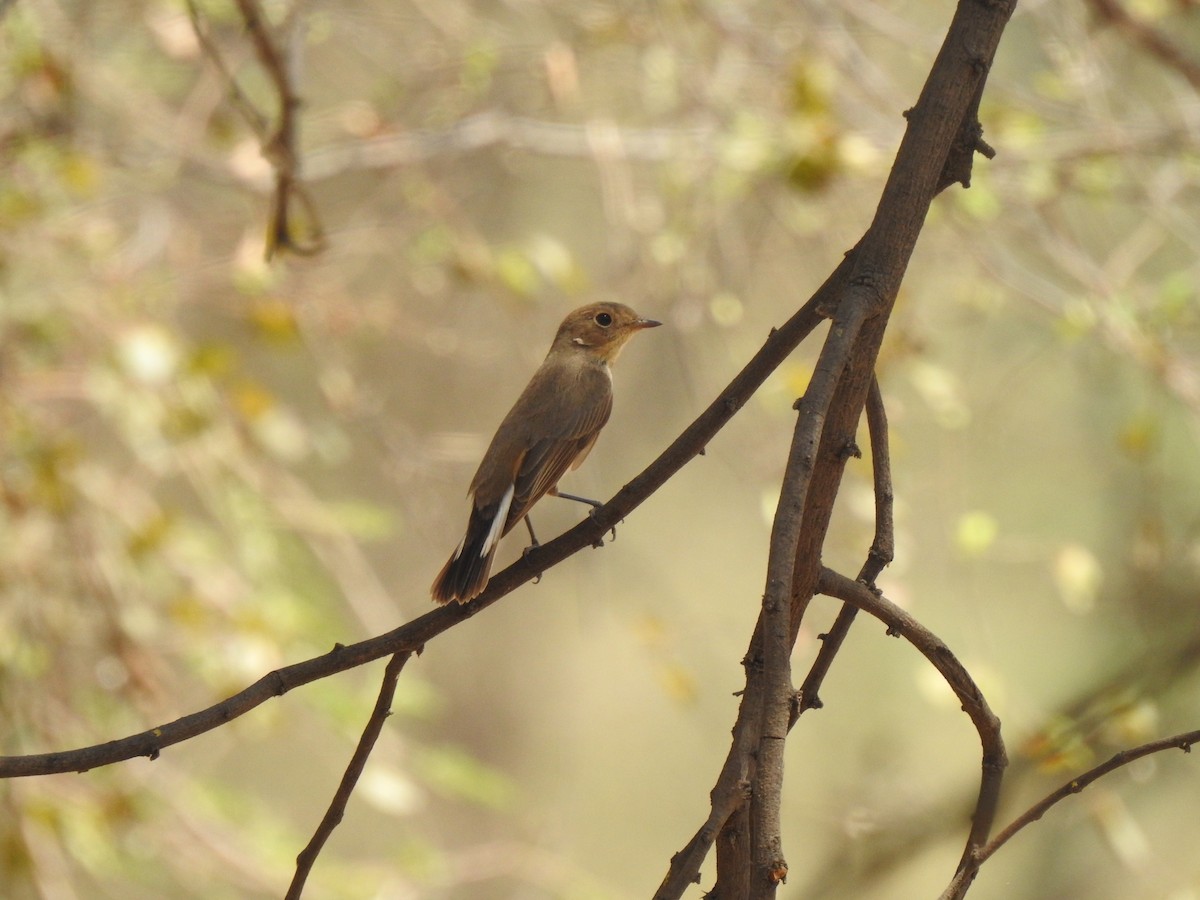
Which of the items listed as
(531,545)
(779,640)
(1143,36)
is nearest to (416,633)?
(779,640)

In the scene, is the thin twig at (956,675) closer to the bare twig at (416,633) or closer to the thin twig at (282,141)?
the bare twig at (416,633)

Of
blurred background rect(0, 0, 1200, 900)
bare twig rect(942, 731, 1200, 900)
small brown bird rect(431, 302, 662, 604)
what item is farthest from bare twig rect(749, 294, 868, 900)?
blurred background rect(0, 0, 1200, 900)

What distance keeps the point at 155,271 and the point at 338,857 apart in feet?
10.8

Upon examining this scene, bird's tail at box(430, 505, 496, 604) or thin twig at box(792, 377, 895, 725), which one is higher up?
bird's tail at box(430, 505, 496, 604)

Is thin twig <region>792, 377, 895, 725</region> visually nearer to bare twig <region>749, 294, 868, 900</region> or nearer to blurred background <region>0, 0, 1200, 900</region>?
bare twig <region>749, 294, 868, 900</region>

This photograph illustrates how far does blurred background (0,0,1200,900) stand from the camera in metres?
4.79

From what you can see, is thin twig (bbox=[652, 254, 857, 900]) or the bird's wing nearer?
thin twig (bbox=[652, 254, 857, 900])

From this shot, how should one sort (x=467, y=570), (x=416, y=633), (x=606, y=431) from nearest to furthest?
(x=416, y=633) → (x=467, y=570) → (x=606, y=431)

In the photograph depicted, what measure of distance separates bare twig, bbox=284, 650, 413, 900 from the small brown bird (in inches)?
20.8

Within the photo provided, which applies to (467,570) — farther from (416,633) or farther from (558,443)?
(558,443)

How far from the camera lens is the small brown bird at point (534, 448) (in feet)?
8.84

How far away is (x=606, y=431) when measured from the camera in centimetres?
655

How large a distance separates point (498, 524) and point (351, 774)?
1.06 m

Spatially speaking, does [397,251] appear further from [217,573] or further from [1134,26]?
[1134,26]
